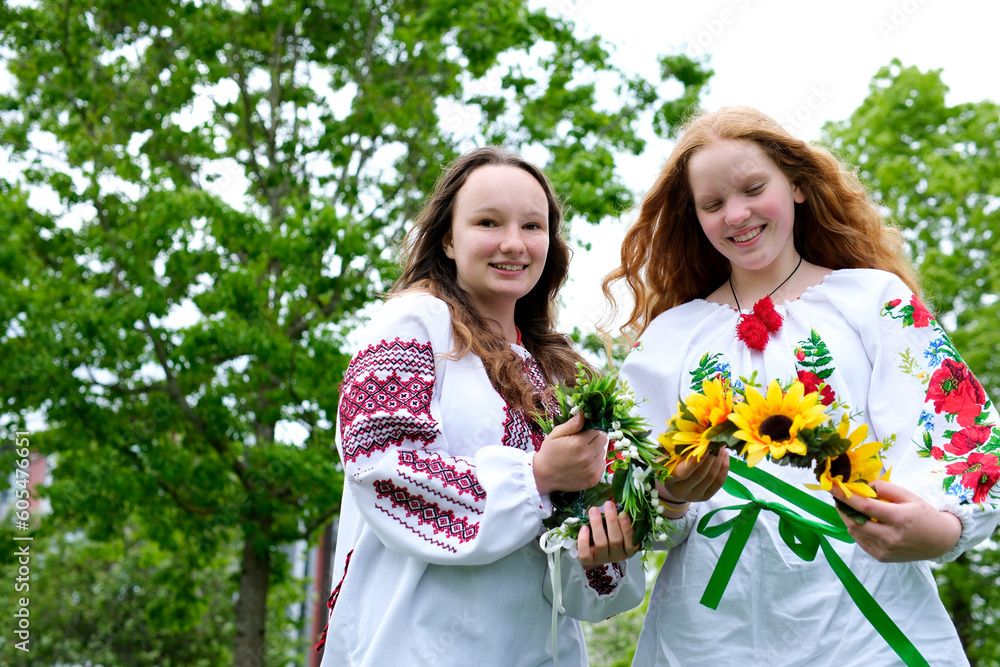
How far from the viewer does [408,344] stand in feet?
7.58

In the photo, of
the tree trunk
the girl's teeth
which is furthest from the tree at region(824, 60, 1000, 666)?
the girl's teeth

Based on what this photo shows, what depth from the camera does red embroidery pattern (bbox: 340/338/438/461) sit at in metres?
2.14

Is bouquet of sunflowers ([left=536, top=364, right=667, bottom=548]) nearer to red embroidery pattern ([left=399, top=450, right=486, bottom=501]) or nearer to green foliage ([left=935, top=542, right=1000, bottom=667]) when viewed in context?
red embroidery pattern ([left=399, top=450, right=486, bottom=501])

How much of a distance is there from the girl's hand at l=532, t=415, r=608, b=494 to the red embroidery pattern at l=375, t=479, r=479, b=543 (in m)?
0.21

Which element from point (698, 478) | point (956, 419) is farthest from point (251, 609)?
point (956, 419)

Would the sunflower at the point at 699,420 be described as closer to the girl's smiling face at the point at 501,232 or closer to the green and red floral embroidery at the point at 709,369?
the green and red floral embroidery at the point at 709,369

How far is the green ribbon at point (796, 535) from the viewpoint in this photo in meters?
1.92

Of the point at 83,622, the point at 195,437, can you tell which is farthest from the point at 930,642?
the point at 83,622

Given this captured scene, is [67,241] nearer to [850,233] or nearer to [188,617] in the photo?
[188,617]

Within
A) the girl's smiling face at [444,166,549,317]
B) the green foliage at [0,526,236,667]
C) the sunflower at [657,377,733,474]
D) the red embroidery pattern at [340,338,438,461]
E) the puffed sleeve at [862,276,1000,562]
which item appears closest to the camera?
the sunflower at [657,377,733,474]

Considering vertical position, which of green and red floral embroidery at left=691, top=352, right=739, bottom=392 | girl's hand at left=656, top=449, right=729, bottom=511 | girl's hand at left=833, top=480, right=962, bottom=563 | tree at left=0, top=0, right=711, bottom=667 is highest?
tree at left=0, top=0, right=711, bottom=667

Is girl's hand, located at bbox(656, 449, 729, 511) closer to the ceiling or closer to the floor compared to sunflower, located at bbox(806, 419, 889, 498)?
closer to the ceiling

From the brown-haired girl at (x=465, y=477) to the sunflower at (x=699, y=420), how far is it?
23cm

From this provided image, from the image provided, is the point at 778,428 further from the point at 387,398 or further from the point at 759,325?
the point at 387,398
